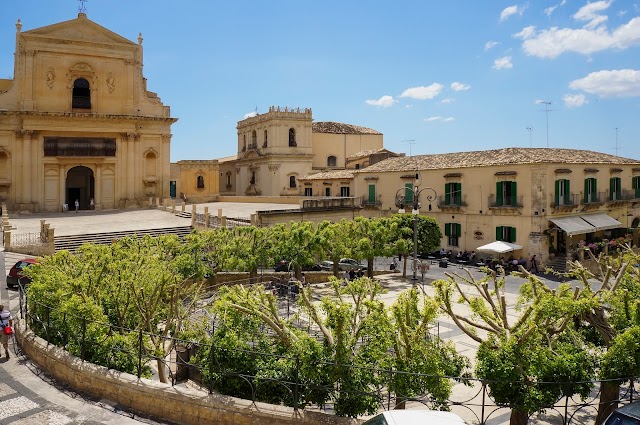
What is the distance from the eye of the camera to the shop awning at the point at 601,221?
111ft

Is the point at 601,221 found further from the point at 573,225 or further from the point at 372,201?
the point at 372,201

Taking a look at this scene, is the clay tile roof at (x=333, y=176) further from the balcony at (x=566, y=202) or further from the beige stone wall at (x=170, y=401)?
the beige stone wall at (x=170, y=401)

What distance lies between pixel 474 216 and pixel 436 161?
6159 millimetres

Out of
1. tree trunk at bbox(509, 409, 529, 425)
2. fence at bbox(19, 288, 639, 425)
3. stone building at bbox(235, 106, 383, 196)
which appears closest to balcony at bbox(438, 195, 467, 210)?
stone building at bbox(235, 106, 383, 196)

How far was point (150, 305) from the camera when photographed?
445 inches

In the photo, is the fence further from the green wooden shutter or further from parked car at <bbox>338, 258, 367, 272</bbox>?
the green wooden shutter

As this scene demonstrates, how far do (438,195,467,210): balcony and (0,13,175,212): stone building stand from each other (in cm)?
2412

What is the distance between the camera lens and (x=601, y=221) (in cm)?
3475

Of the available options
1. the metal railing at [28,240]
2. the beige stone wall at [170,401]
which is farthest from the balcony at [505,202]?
the beige stone wall at [170,401]

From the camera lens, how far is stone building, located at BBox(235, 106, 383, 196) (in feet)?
183

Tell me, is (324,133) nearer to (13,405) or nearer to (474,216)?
(474,216)

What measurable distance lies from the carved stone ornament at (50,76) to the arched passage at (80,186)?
740 cm

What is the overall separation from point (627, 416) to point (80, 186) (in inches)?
1882

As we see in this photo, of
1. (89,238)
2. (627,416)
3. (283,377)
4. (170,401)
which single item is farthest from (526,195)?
(170,401)
